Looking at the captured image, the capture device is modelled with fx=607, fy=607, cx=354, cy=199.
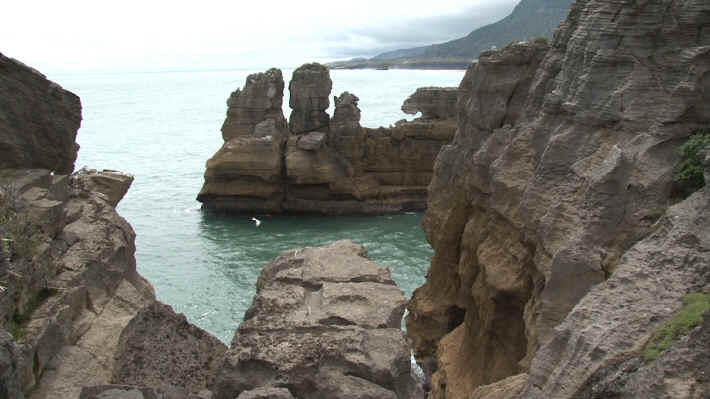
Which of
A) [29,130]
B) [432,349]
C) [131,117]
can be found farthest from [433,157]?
[131,117]

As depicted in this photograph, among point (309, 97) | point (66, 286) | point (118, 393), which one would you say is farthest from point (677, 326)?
point (309, 97)

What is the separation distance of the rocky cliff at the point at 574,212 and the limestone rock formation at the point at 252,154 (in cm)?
2220

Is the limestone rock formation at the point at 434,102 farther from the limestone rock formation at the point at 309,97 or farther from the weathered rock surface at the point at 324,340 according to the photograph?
the weathered rock surface at the point at 324,340

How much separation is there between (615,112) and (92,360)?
886cm

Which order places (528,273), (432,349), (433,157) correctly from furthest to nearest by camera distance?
(433,157)
(432,349)
(528,273)

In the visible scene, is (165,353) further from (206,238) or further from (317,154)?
(317,154)

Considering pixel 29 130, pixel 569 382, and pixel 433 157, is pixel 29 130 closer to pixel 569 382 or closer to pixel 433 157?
pixel 569 382

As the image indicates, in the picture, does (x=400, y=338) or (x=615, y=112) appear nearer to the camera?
(x=400, y=338)

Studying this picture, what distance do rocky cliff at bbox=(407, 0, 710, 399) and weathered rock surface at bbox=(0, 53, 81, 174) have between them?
8.22 meters

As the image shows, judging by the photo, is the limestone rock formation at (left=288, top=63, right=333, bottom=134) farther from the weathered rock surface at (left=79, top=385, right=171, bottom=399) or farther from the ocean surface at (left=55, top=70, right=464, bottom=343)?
the weathered rock surface at (left=79, top=385, right=171, bottom=399)

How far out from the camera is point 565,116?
11305mm

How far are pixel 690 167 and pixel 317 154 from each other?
31.5 meters

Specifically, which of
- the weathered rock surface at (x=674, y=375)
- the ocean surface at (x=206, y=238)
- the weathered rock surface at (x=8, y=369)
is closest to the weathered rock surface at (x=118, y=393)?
the weathered rock surface at (x=8, y=369)

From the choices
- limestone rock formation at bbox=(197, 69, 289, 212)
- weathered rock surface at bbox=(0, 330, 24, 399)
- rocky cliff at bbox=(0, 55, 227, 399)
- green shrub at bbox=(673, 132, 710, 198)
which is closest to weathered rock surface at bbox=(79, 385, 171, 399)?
rocky cliff at bbox=(0, 55, 227, 399)
